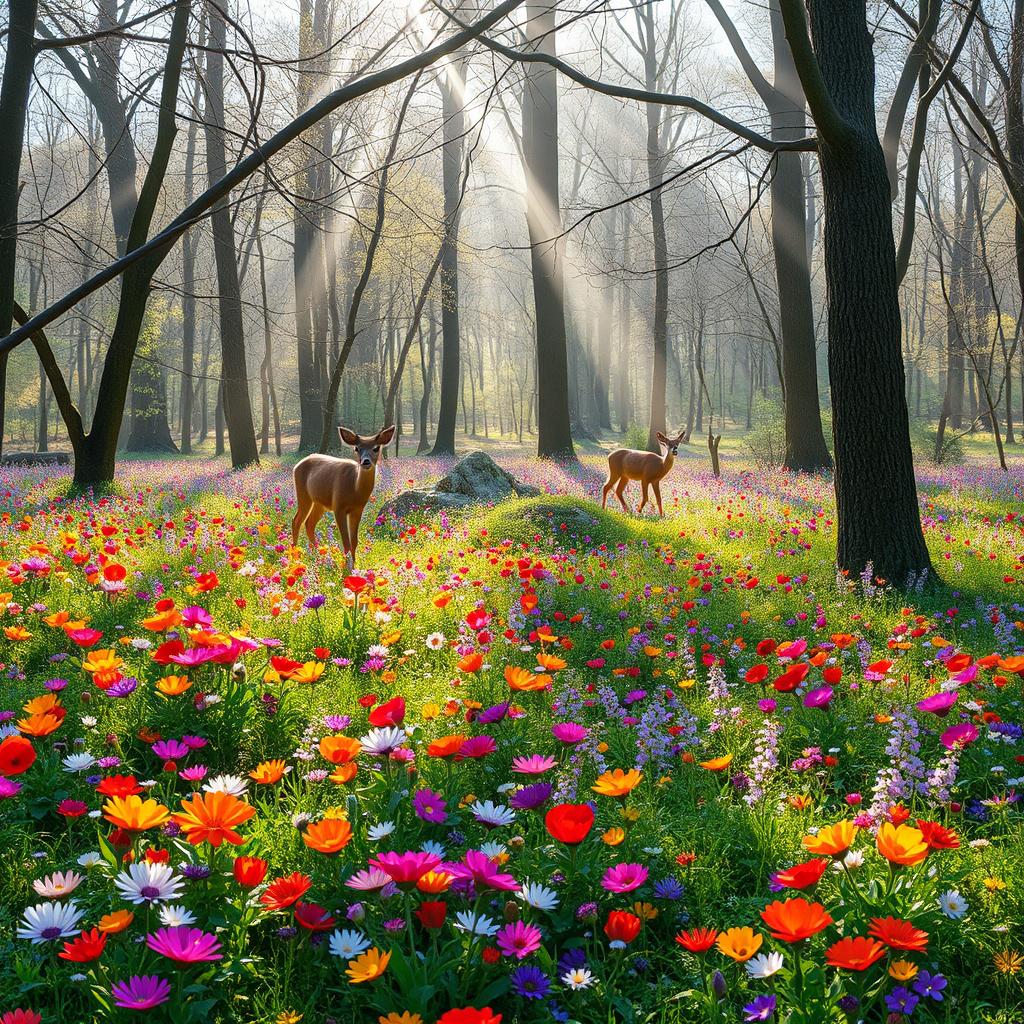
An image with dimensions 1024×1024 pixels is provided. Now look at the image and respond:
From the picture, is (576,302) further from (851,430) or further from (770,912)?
(770,912)

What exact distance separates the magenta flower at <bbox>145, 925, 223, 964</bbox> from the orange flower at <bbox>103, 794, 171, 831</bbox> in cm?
29

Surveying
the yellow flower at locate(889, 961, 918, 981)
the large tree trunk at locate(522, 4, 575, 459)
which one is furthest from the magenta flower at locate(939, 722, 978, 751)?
the large tree trunk at locate(522, 4, 575, 459)

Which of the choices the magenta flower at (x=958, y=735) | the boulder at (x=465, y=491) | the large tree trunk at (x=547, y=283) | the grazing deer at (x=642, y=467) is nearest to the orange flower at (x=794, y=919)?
the magenta flower at (x=958, y=735)

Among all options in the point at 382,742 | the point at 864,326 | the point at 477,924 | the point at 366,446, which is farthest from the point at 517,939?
the point at 864,326

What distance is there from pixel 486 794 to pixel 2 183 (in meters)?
6.89

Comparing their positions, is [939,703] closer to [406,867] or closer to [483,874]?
[483,874]

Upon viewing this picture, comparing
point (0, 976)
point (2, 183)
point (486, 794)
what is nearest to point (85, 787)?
point (0, 976)

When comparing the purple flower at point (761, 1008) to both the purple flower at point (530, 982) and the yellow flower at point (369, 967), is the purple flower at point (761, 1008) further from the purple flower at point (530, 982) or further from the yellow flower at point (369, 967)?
the yellow flower at point (369, 967)

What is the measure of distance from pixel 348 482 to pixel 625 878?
210 inches

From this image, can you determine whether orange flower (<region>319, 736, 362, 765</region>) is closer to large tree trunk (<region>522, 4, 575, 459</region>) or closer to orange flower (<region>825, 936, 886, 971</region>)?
orange flower (<region>825, 936, 886, 971</region>)

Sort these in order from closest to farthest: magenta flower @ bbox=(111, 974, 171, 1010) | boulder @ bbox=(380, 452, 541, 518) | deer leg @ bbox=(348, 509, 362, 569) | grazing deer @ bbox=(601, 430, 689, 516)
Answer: magenta flower @ bbox=(111, 974, 171, 1010) → deer leg @ bbox=(348, 509, 362, 569) → boulder @ bbox=(380, 452, 541, 518) → grazing deer @ bbox=(601, 430, 689, 516)

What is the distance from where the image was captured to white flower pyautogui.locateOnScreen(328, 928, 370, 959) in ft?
5.58

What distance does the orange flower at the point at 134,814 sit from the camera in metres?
1.75

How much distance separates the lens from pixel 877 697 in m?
3.74
